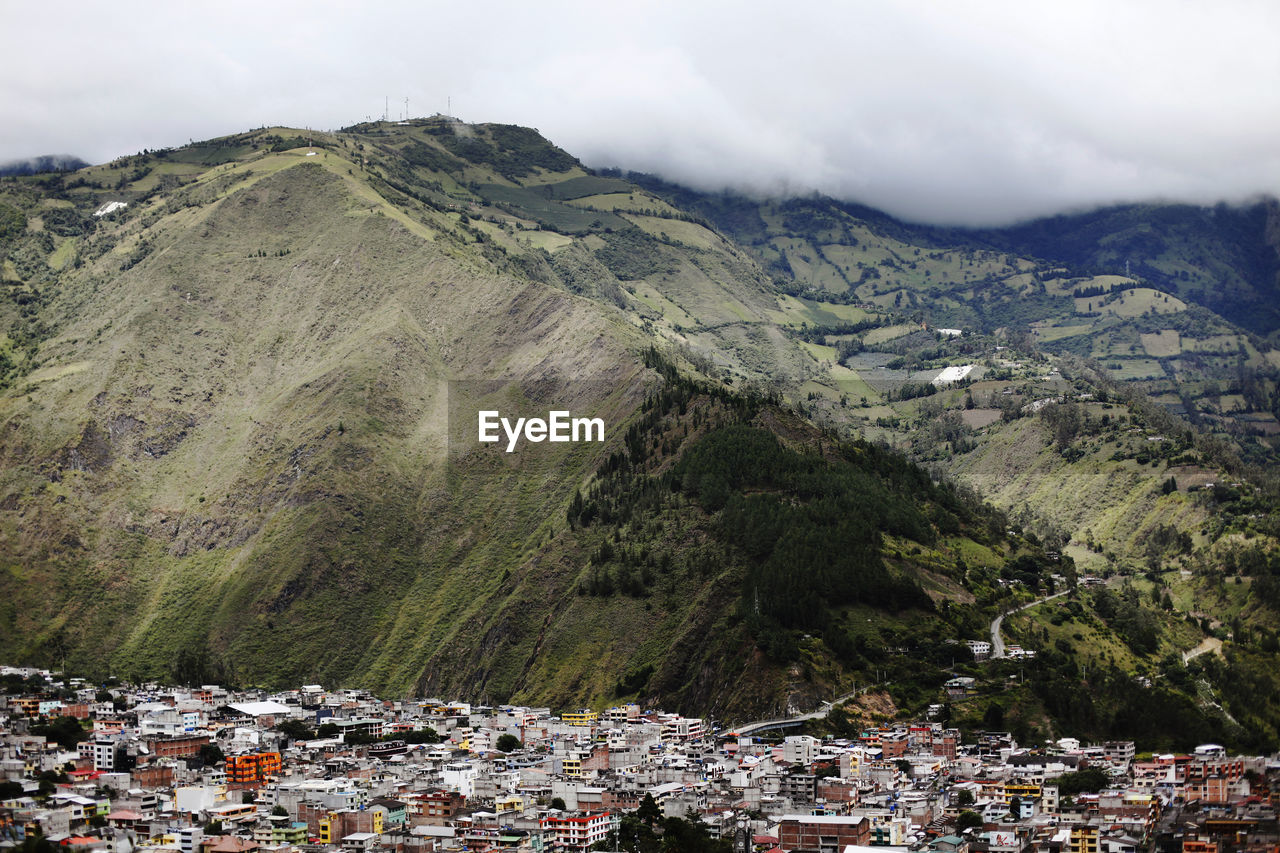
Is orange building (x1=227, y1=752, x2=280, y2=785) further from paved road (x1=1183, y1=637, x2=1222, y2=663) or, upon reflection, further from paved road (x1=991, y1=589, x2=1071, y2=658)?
paved road (x1=1183, y1=637, x2=1222, y2=663)

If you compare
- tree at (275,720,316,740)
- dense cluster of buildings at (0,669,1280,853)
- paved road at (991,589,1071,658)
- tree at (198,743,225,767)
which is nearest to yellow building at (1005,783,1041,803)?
dense cluster of buildings at (0,669,1280,853)

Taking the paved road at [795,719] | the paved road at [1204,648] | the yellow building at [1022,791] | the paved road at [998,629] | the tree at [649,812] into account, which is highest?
the paved road at [998,629]

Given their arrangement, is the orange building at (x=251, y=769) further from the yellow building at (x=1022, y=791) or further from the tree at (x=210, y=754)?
the yellow building at (x=1022, y=791)

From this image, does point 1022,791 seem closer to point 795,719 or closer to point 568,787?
point 568,787

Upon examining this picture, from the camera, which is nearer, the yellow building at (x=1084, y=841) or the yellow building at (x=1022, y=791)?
the yellow building at (x=1084, y=841)

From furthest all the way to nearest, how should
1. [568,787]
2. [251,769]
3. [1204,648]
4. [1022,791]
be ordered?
[1204,648], [251,769], [568,787], [1022,791]

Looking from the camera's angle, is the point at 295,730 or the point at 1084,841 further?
the point at 295,730

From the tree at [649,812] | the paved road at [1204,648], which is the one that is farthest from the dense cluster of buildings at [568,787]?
the paved road at [1204,648]

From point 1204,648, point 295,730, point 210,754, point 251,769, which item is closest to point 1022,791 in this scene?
point 251,769
